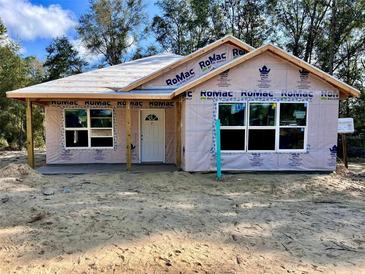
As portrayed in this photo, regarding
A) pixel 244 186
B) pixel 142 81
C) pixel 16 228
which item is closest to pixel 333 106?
pixel 244 186

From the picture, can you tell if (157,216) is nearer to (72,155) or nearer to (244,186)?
(244,186)

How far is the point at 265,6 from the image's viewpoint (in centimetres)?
2464

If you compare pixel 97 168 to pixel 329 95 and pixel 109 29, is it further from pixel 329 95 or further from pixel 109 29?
pixel 109 29

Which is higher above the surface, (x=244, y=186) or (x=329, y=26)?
(x=329, y=26)

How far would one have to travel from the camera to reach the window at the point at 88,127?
12.2m

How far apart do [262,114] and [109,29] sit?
23.6 metres

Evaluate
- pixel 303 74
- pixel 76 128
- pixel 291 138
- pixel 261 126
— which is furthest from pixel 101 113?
pixel 303 74

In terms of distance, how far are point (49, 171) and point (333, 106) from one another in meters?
9.52

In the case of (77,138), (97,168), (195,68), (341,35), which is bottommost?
(97,168)

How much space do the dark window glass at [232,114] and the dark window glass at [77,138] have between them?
5554 mm

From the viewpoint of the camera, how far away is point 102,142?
12359 mm

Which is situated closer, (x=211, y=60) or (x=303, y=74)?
(x=303, y=74)

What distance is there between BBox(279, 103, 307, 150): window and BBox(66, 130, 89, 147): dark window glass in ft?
24.0

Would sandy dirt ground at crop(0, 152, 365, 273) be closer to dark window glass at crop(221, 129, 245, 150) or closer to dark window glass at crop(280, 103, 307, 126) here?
dark window glass at crop(221, 129, 245, 150)
